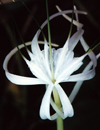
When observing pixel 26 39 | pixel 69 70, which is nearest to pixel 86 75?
pixel 69 70

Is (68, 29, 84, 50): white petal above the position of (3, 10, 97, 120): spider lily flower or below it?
above

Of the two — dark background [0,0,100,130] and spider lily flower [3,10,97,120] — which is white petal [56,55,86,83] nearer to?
spider lily flower [3,10,97,120]

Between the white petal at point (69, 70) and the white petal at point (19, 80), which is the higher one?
the white petal at point (19, 80)

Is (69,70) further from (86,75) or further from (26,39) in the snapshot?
(26,39)

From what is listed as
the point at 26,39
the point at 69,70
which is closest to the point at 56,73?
the point at 69,70

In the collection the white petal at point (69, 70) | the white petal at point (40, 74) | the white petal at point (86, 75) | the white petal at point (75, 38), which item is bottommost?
the white petal at point (86, 75)

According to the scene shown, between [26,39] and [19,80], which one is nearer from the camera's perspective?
[19,80]

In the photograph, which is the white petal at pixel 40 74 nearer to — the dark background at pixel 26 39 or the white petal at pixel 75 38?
the white petal at pixel 75 38

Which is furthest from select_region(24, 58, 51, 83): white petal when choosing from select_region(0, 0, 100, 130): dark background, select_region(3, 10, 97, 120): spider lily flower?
select_region(0, 0, 100, 130): dark background

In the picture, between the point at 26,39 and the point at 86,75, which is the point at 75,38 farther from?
the point at 26,39

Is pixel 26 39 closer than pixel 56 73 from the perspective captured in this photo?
No

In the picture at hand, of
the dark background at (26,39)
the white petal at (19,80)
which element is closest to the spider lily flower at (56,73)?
the white petal at (19,80)
